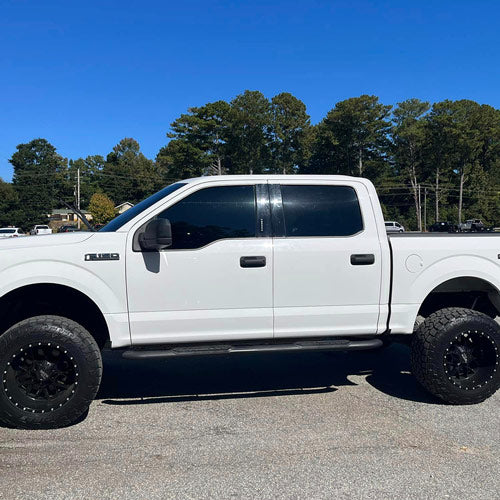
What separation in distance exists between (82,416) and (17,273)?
1315mm

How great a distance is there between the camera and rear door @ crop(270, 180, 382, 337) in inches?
160

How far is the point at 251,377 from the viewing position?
513 centimetres

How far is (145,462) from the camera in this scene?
3.29 metres

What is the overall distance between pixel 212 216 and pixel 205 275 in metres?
0.51

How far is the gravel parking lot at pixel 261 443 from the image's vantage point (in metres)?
2.96

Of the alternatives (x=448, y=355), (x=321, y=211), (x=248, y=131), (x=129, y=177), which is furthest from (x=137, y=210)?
(x=129, y=177)

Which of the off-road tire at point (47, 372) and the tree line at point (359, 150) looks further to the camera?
the tree line at point (359, 150)

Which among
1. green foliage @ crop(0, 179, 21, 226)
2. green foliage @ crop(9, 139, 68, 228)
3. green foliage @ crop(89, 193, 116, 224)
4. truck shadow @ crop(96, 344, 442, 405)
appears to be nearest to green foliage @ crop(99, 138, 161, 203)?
green foliage @ crop(9, 139, 68, 228)

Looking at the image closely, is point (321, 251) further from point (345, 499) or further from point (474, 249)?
point (345, 499)

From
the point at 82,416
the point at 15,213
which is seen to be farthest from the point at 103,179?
the point at 82,416

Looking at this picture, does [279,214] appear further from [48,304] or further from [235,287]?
[48,304]

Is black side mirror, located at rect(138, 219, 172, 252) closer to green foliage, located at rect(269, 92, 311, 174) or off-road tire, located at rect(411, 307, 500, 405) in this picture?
off-road tire, located at rect(411, 307, 500, 405)

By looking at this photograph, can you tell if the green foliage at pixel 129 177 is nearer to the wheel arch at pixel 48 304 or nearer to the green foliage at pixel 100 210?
the green foliage at pixel 100 210

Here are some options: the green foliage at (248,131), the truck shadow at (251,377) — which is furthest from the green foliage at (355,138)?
the truck shadow at (251,377)
